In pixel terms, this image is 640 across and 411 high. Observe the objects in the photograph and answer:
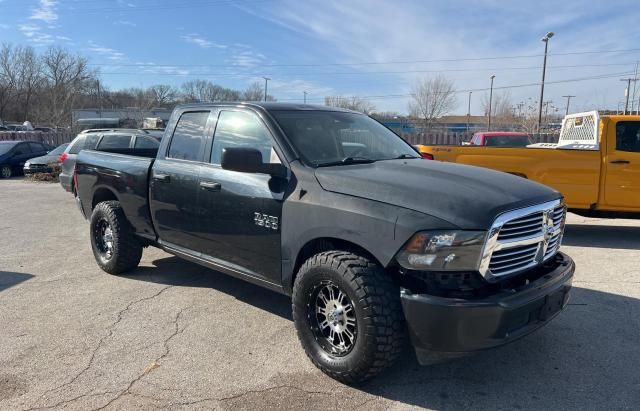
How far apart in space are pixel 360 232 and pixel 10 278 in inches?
190

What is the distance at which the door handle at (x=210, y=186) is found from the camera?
4.14 metres

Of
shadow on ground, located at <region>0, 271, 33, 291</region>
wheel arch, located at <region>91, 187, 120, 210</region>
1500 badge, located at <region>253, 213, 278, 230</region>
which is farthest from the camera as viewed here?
wheel arch, located at <region>91, 187, 120, 210</region>

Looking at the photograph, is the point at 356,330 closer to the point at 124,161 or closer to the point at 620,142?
the point at 124,161

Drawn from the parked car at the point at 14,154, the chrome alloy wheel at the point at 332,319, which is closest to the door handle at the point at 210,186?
the chrome alloy wheel at the point at 332,319

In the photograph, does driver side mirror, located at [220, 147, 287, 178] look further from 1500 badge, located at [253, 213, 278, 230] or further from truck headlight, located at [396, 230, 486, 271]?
truck headlight, located at [396, 230, 486, 271]

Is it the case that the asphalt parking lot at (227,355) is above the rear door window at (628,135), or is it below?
below

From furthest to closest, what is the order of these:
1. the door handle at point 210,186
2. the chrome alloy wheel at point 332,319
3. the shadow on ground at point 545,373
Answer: the door handle at point 210,186 → the chrome alloy wheel at point 332,319 → the shadow on ground at point 545,373

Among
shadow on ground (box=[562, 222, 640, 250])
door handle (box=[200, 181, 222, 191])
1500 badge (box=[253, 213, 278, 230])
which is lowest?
shadow on ground (box=[562, 222, 640, 250])

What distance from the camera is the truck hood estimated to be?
291 cm

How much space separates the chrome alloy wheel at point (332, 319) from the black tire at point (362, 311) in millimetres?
18

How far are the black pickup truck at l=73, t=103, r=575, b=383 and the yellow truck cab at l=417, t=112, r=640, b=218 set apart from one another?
374 cm

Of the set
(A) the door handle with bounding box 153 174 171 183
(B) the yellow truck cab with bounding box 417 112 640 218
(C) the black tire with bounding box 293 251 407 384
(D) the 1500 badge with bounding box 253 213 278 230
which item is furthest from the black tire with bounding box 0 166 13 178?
(C) the black tire with bounding box 293 251 407 384

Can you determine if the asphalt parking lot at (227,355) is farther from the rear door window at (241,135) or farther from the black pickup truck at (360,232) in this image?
the rear door window at (241,135)

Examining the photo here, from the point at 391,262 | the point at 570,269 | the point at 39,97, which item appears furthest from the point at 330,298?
the point at 39,97
